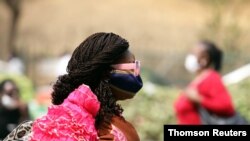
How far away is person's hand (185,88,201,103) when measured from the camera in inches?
328

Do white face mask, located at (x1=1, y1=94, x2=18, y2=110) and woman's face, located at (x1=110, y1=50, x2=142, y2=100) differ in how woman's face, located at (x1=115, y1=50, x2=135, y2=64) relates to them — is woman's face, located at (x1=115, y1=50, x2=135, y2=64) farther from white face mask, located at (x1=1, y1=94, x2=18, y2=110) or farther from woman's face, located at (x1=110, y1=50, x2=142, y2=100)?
white face mask, located at (x1=1, y1=94, x2=18, y2=110)

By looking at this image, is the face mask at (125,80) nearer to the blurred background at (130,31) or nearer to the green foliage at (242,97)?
the green foliage at (242,97)

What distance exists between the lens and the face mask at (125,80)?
364 centimetres

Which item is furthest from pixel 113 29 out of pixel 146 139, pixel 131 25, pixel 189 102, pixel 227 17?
pixel 189 102

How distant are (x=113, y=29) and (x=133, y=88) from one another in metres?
19.9

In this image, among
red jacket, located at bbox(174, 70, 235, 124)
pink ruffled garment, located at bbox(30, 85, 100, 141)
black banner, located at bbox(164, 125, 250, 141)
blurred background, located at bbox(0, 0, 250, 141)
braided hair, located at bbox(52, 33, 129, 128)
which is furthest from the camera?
blurred background, located at bbox(0, 0, 250, 141)

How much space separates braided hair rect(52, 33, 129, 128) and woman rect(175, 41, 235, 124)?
15.4 feet

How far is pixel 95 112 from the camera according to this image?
3555 mm

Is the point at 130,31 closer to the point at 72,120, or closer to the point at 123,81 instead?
the point at 123,81

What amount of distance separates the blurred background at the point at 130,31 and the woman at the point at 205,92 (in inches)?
252

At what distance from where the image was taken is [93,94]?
358 centimetres

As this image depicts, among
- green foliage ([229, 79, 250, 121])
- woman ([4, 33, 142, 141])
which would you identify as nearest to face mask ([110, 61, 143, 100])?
woman ([4, 33, 142, 141])

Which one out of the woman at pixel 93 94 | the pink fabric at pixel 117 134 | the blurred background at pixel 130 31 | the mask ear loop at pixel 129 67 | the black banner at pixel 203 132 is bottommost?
the pink fabric at pixel 117 134

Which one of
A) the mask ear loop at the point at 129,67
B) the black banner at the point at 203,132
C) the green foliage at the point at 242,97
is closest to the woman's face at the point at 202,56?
the green foliage at the point at 242,97
